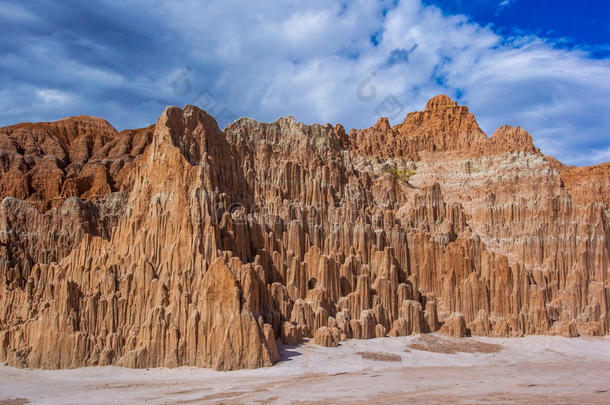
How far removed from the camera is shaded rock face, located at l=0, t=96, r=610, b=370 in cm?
4866

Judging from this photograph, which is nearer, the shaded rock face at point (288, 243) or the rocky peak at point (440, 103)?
the shaded rock face at point (288, 243)

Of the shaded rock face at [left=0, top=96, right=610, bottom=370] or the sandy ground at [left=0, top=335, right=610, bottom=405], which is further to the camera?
the shaded rock face at [left=0, top=96, right=610, bottom=370]

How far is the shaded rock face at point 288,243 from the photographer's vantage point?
1916 inches

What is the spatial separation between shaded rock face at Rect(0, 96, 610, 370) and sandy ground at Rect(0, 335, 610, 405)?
215 cm

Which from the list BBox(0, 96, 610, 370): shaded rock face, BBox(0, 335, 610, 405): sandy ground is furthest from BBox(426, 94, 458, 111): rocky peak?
BBox(0, 335, 610, 405): sandy ground

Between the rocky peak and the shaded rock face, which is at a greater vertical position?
the rocky peak

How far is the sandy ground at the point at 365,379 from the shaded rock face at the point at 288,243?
215 cm

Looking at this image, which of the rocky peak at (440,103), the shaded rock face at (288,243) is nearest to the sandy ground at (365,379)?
the shaded rock face at (288,243)

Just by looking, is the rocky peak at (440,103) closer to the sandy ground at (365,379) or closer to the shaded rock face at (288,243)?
the shaded rock face at (288,243)

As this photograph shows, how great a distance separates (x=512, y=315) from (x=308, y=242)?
22.2 metres

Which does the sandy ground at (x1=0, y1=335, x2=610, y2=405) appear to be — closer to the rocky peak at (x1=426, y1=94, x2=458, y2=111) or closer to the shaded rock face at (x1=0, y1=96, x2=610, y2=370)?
the shaded rock face at (x1=0, y1=96, x2=610, y2=370)

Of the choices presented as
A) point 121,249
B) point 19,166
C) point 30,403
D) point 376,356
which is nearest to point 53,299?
point 121,249

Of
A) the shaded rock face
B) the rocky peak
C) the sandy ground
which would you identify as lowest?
the sandy ground

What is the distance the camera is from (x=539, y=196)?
7394 cm
